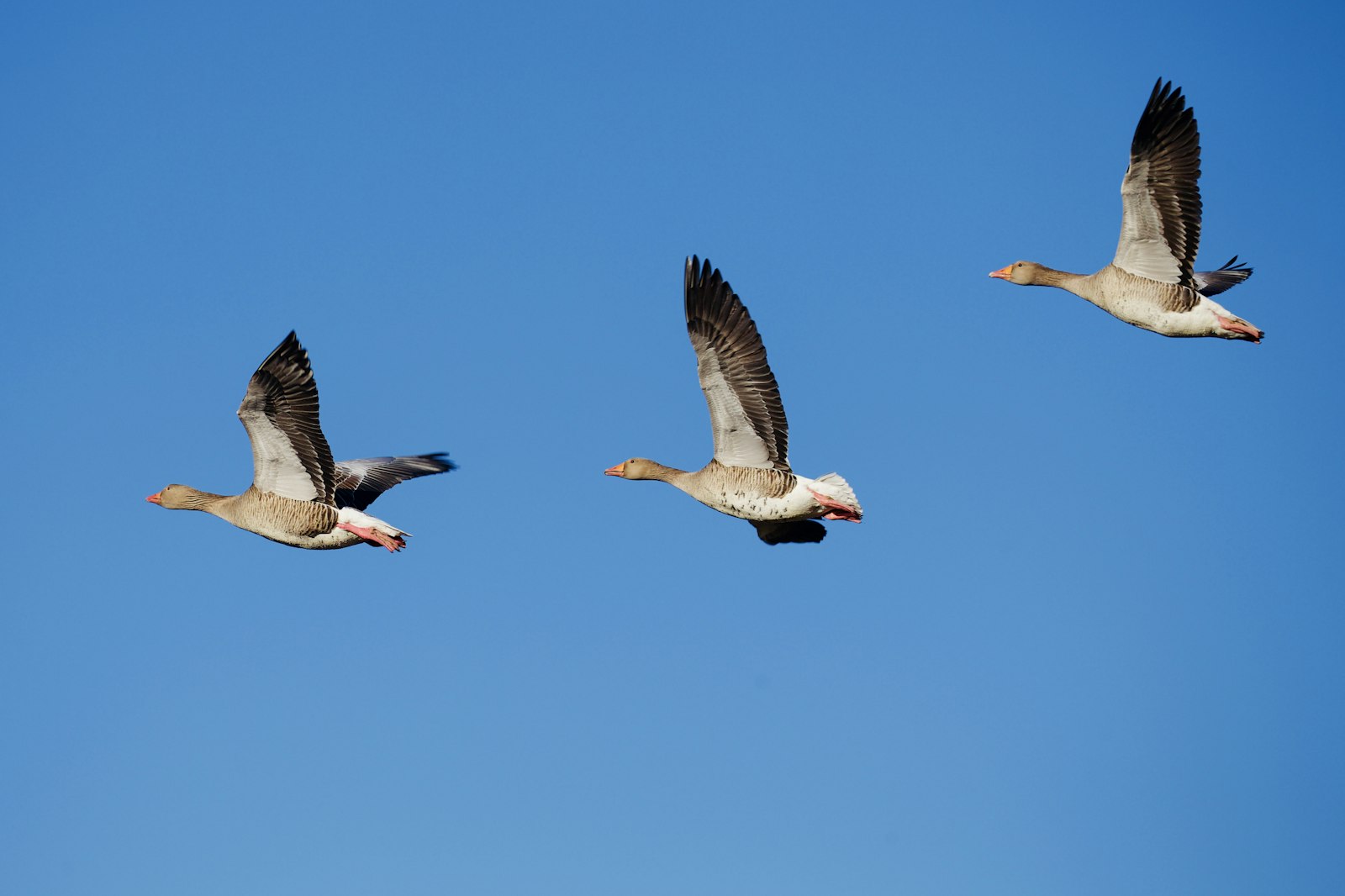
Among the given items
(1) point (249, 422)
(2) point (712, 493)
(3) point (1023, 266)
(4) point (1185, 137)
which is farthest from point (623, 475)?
(4) point (1185, 137)

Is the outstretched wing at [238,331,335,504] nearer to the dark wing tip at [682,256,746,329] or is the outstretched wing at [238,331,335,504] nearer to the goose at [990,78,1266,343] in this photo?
the dark wing tip at [682,256,746,329]

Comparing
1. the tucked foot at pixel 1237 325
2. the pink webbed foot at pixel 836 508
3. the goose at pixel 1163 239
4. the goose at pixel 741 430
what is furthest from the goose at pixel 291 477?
the tucked foot at pixel 1237 325

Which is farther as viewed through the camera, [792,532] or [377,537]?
[792,532]

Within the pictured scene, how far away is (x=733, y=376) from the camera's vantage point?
15.8 m

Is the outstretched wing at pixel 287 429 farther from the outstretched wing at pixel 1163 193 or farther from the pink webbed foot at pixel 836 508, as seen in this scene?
the outstretched wing at pixel 1163 193

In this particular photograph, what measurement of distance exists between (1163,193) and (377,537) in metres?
9.97

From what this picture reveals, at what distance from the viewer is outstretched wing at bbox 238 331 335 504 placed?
16031 millimetres

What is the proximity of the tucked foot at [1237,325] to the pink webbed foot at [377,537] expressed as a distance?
992cm

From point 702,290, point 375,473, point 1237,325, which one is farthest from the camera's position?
point 375,473

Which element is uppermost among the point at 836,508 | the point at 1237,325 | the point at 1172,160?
the point at 1172,160

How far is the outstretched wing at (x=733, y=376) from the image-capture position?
50.9 ft

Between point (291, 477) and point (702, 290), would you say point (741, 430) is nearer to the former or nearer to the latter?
point (702, 290)

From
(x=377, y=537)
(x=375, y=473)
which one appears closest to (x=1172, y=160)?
(x=377, y=537)

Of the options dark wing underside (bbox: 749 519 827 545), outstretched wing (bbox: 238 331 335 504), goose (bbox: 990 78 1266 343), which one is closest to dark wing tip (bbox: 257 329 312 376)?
outstretched wing (bbox: 238 331 335 504)
